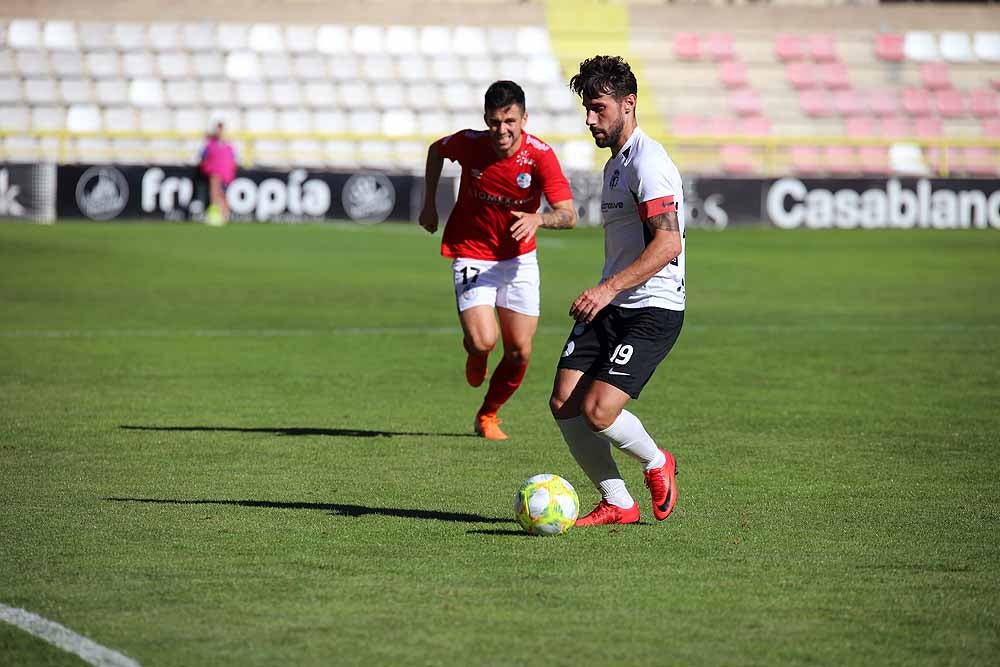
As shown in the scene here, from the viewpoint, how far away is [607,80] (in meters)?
6.28

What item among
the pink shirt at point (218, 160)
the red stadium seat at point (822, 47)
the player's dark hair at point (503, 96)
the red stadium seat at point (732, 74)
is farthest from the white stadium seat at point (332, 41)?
the player's dark hair at point (503, 96)

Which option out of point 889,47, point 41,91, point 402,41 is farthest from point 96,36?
point 889,47

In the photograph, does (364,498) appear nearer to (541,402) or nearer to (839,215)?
(541,402)

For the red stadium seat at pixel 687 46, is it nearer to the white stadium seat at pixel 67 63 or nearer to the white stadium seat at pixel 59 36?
the white stadium seat at pixel 67 63

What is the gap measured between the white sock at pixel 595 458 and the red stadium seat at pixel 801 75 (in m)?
35.2

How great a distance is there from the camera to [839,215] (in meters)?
32.8

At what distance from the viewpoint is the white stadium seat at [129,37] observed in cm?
3740

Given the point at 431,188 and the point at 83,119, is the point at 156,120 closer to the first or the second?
the point at 83,119

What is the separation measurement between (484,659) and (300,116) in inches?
1302

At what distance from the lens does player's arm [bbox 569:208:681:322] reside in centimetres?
620

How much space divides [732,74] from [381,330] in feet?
88.4

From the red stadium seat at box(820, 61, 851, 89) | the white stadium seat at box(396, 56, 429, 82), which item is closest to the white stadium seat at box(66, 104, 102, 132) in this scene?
the white stadium seat at box(396, 56, 429, 82)

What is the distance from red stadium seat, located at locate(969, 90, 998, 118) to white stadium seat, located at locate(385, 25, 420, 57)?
1460 centimetres

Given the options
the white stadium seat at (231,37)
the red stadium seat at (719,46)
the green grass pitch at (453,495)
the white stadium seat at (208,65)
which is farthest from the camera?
the red stadium seat at (719,46)
